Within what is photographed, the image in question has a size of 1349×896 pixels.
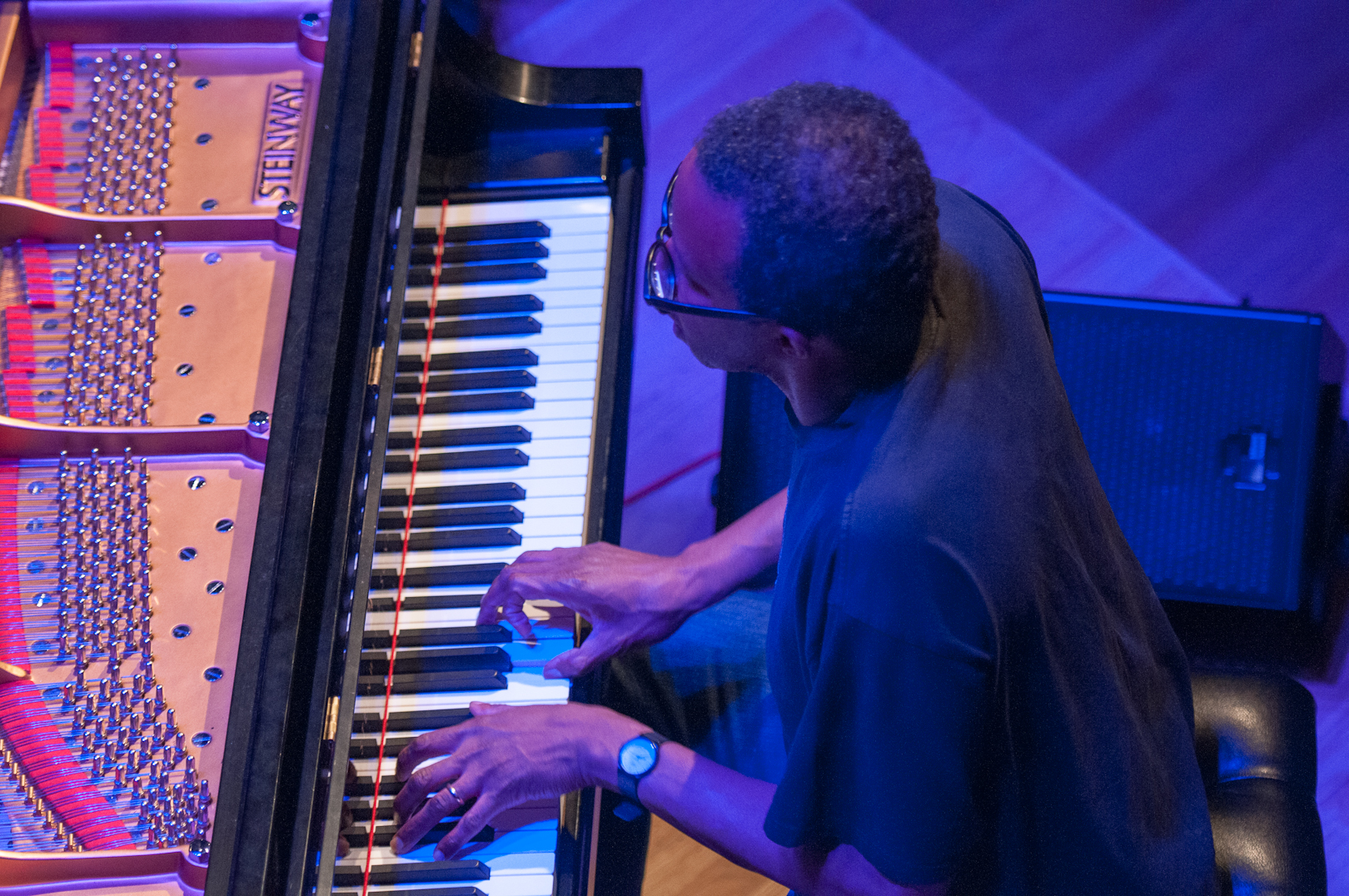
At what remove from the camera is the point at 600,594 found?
1.74 meters

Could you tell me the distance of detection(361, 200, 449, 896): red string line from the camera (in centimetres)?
159

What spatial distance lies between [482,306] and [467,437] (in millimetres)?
244

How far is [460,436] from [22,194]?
861 millimetres

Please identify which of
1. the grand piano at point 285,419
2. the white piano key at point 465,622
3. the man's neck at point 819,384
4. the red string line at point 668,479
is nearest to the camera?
the man's neck at point 819,384

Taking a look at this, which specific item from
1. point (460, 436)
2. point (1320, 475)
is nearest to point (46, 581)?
point (460, 436)

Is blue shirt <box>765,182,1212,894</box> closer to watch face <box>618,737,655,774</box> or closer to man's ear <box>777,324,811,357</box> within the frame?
man's ear <box>777,324,811,357</box>

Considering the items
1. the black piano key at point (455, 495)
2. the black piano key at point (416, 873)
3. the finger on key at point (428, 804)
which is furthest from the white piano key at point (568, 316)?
the black piano key at point (416, 873)

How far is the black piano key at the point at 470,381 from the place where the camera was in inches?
75.1

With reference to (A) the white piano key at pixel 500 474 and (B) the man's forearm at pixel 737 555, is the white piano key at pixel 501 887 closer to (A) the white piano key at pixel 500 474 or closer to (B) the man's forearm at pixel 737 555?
(B) the man's forearm at pixel 737 555

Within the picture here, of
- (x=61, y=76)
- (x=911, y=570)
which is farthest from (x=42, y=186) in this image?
(x=911, y=570)

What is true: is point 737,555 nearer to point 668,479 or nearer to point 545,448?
point 545,448

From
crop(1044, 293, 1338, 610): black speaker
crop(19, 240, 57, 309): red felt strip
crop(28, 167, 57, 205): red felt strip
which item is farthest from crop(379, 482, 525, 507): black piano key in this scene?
crop(1044, 293, 1338, 610): black speaker

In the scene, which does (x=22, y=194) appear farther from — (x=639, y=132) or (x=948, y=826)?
(x=948, y=826)

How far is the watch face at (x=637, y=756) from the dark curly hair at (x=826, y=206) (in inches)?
26.5
